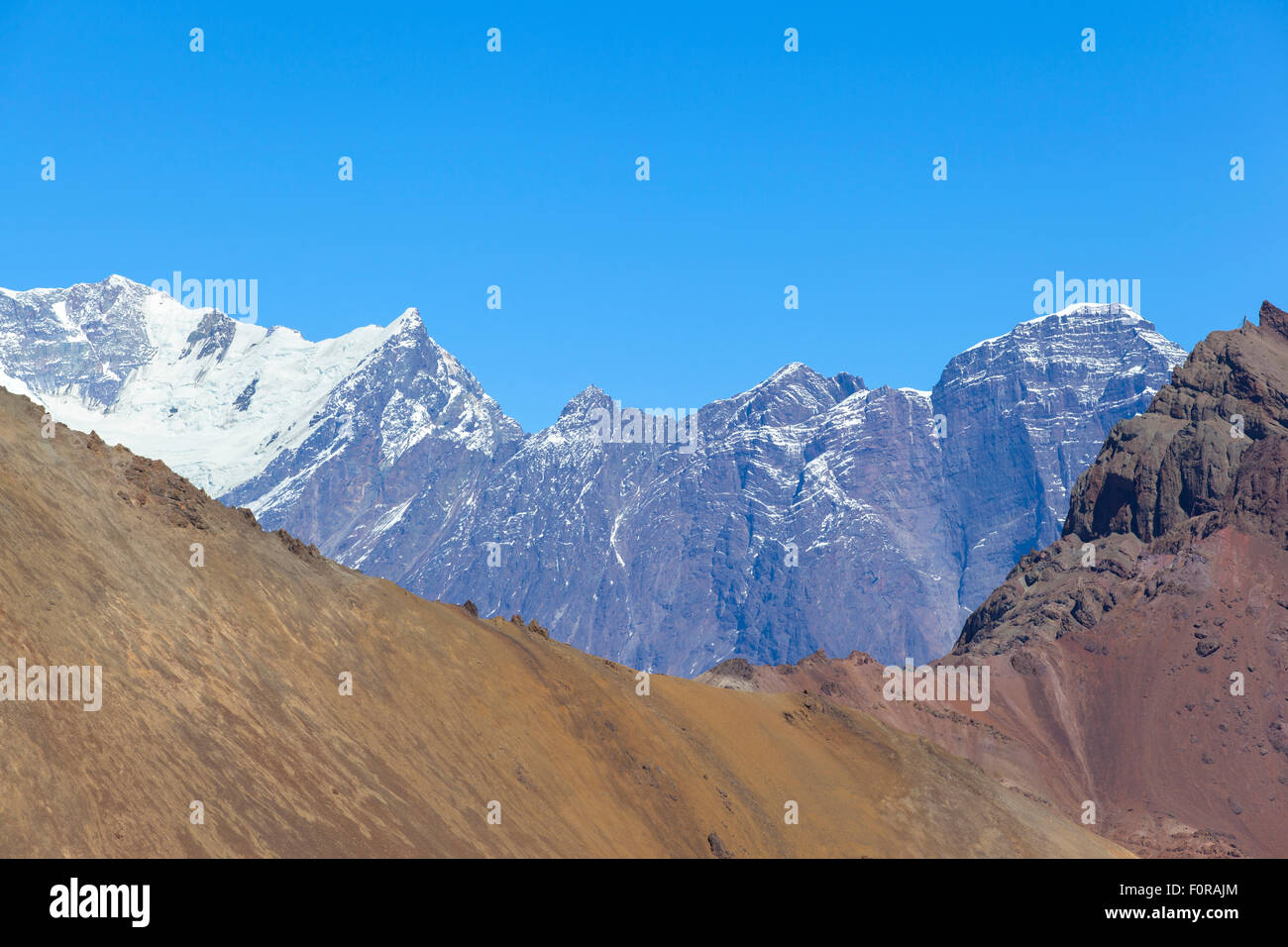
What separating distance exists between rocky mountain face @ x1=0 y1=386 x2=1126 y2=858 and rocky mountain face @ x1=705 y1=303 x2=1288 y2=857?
161ft

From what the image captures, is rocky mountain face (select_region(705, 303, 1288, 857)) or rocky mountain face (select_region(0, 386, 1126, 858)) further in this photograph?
rocky mountain face (select_region(705, 303, 1288, 857))

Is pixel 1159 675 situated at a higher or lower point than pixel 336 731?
higher

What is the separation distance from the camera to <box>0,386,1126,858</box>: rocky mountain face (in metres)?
54.8

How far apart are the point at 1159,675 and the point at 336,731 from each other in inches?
4921

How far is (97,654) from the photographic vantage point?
193ft

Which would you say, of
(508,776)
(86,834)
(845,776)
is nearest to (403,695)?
(508,776)

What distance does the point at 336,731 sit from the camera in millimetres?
69000

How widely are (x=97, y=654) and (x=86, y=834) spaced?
1078 centimetres

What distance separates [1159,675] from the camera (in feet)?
554

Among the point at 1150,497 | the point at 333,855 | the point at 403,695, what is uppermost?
the point at 1150,497

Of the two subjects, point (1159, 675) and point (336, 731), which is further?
point (1159, 675)

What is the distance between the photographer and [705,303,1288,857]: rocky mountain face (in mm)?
151250
